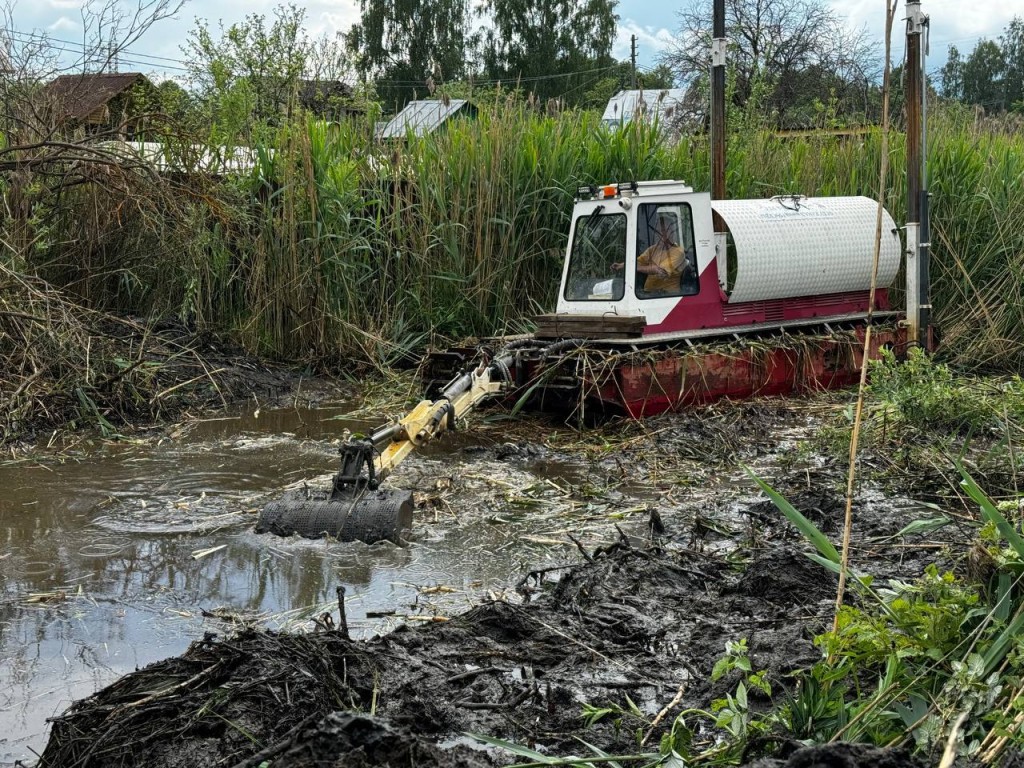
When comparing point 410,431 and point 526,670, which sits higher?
point 410,431

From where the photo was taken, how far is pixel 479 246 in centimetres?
1135

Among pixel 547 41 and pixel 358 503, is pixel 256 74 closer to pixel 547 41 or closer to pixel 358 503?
pixel 358 503

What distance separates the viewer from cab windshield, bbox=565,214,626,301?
924 centimetres

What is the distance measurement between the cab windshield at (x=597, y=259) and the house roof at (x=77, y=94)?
205 inches

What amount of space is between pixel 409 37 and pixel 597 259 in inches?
1646

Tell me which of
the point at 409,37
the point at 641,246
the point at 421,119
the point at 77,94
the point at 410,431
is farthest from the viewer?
the point at 409,37

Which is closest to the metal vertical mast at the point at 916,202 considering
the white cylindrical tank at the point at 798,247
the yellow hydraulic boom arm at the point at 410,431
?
the white cylindrical tank at the point at 798,247

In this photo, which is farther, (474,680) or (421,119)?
(421,119)

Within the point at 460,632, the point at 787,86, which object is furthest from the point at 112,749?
the point at 787,86

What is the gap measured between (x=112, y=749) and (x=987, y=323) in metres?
11.2

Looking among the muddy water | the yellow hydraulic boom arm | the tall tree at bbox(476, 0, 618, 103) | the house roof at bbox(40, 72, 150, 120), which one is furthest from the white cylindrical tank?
the tall tree at bbox(476, 0, 618, 103)

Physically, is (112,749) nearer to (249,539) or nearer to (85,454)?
(249,539)

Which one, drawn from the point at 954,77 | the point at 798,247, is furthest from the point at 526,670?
the point at 954,77

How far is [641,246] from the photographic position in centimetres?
912
